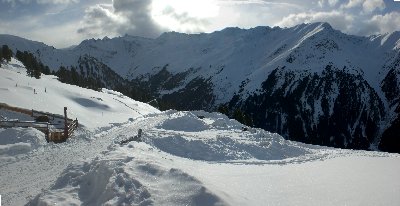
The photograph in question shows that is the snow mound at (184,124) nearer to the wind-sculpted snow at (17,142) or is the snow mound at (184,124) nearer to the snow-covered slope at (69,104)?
the snow-covered slope at (69,104)

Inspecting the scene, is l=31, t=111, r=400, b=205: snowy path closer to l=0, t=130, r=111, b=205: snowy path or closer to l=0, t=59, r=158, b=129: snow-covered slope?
l=0, t=130, r=111, b=205: snowy path

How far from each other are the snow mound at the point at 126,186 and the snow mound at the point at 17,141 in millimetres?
10585

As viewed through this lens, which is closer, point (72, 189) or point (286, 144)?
point (72, 189)

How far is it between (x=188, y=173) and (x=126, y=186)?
2646mm

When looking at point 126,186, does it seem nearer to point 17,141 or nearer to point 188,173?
point 188,173

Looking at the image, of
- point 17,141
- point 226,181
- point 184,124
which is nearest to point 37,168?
point 17,141

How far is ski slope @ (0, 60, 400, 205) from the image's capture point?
1381 centimetres

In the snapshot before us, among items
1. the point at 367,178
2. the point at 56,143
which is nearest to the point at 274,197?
the point at 367,178

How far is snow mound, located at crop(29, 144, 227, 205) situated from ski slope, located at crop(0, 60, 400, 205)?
36 millimetres

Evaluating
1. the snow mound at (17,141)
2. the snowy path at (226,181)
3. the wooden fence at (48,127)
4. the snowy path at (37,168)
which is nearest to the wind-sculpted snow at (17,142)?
the snow mound at (17,141)

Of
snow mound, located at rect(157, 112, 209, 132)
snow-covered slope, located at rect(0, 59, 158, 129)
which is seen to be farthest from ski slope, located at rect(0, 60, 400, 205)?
snow-covered slope, located at rect(0, 59, 158, 129)

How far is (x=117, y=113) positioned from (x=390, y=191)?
53.6 metres

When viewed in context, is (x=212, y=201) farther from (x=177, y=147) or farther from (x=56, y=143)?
(x=56, y=143)

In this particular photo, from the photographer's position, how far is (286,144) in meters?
31.2
